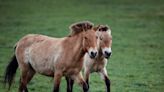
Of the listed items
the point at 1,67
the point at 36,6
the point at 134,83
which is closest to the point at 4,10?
the point at 36,6

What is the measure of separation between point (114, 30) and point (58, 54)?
15.3m

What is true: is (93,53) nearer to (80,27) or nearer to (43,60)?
(80,27)

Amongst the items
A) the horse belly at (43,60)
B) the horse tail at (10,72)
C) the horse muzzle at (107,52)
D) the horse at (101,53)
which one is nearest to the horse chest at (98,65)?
the horse at (101,53)

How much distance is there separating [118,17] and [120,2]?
884cm

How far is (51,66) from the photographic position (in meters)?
11.4

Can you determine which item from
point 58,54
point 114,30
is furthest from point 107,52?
point 114,30

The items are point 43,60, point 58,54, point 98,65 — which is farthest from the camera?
point 98,65

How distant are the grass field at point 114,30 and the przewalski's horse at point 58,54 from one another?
146cm

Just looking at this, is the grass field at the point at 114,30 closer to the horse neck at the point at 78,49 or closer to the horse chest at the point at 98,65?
the horse chest at the point at 98,65

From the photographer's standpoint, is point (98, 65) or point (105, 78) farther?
point (98, 65)

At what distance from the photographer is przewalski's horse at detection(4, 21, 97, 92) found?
11008 mm

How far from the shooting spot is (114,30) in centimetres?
2642

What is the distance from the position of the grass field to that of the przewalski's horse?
146cm

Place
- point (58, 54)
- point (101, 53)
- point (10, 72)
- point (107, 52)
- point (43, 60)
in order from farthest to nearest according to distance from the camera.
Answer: point (101, 53) < point (10, 72) < point (107, 52) < point (43, 60) < point (58, 54)
